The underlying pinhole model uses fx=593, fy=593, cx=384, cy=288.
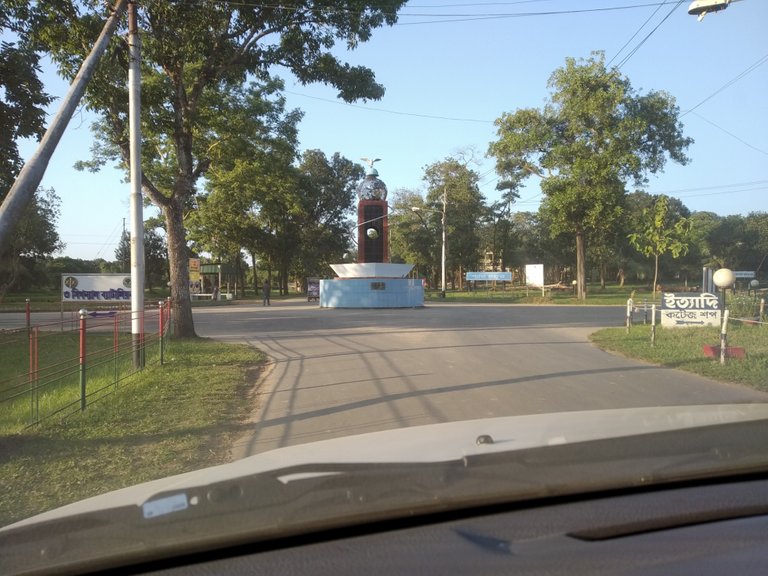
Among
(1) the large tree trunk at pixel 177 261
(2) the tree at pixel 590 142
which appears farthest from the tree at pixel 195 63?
(2) the tree at pixel 590 142

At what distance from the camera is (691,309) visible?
16.9m

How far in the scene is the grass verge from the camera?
482 cm

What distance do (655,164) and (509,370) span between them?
3693 cm

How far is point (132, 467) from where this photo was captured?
534 cm

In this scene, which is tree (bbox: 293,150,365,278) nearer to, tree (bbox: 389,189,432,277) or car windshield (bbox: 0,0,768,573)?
tree (bbox: 389,189,432,277)

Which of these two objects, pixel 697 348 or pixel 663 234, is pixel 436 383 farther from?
pixel 663 234

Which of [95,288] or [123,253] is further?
[123,253]

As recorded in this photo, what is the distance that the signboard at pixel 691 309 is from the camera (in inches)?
659

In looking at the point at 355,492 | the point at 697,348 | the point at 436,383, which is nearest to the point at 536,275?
the point at 697,348

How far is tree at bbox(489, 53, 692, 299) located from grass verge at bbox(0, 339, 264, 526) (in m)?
33.4

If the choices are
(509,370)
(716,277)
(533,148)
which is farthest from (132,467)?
(533,148)

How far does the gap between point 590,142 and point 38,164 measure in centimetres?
3820

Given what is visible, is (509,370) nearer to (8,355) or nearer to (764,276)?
(8,355)

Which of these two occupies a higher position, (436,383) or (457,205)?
(457,205)
